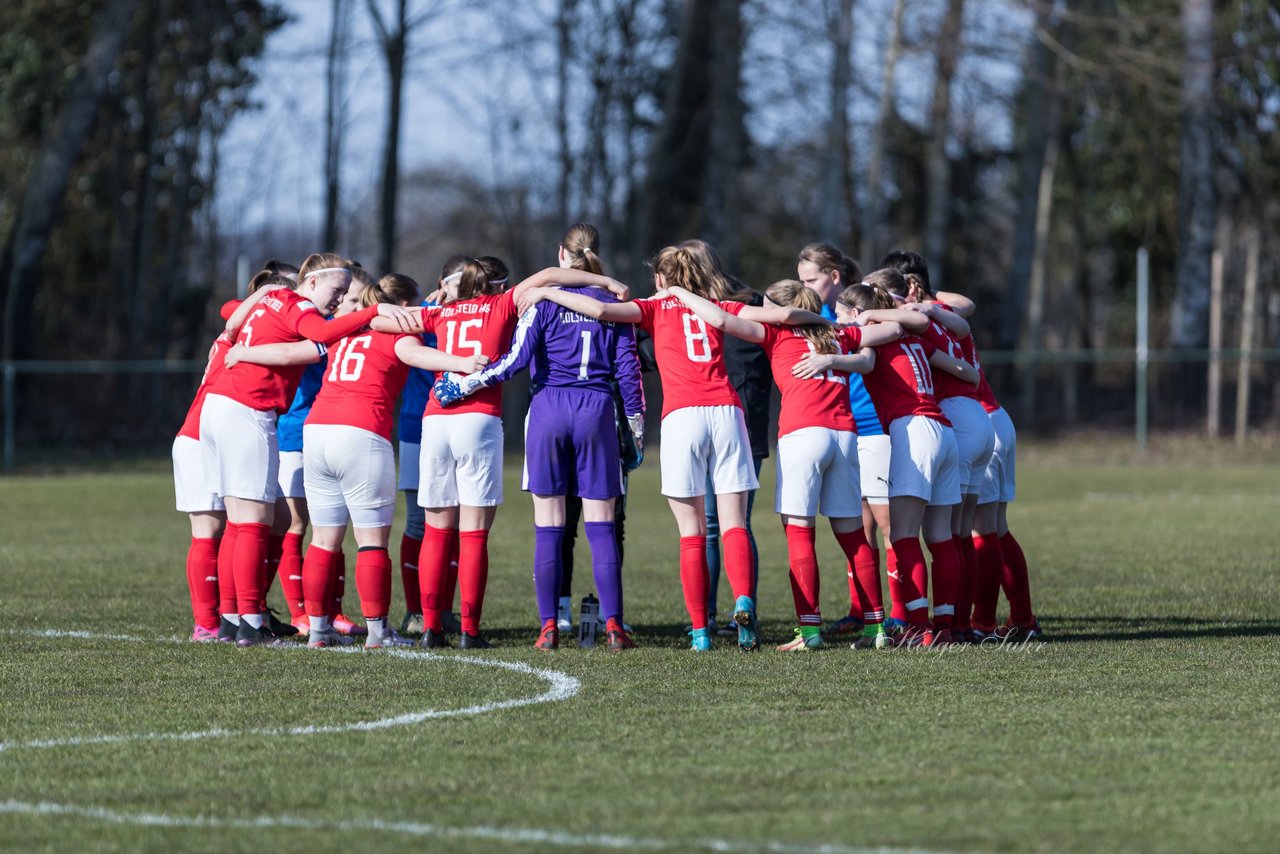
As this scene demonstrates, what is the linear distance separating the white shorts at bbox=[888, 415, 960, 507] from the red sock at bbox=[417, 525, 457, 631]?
2232 millimetres

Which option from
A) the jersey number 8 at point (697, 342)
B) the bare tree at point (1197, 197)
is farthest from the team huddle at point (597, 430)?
the bare tree at point (1197, 197)

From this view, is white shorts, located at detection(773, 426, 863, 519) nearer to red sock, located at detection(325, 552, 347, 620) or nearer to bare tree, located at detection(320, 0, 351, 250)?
red sock, located at detection(325, 552, 347, 620)

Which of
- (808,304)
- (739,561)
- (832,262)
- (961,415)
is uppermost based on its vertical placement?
(832,262)

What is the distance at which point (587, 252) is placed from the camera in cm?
849

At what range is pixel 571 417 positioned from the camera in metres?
8.39

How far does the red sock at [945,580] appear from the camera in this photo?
8.66m

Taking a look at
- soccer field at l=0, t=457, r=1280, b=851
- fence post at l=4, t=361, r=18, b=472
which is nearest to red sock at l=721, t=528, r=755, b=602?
soccer field at l=0, t=457, r=1280, b=851

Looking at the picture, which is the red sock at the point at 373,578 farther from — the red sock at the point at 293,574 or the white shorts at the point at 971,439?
the white shorts at the point at 971,439

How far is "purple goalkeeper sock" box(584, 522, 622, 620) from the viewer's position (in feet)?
27.8

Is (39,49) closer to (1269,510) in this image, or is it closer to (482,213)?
(482,213)

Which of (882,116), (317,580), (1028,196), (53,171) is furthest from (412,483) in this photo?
(1028,196)

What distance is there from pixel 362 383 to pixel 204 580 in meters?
1.54

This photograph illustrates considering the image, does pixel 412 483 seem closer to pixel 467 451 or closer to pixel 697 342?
pixel 467 451

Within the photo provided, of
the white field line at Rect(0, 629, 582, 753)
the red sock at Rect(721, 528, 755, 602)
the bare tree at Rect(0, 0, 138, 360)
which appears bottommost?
the white field line at Rect(0, 629, 582, 753)
